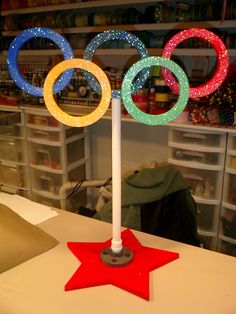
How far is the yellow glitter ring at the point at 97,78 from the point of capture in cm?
62

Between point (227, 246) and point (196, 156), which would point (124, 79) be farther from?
point (227, 246)

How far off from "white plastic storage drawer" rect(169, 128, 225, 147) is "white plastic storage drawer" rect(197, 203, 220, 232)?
0.35 m

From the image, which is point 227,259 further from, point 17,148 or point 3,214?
point 17,148

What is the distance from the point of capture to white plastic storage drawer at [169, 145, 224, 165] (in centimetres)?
169

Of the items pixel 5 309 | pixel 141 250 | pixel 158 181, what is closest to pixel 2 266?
pixel 5 309

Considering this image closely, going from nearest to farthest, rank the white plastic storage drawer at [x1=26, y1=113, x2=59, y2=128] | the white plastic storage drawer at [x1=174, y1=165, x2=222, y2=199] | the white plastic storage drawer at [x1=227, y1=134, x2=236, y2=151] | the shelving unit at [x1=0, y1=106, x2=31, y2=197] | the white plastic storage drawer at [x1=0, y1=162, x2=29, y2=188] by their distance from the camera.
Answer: the white plastic storage drawer at [x1=227, y1=134, x2=236, y2=151] < the white plastic storage drawer at [x1=174, y1=165, x2=222, y2=199] < the white plastic storage drawer at [x1=26, y1=113, x2=59, y2=128] < the shelving unit at [x1=0, y1=106, x2=31, y2=197] < the white plastic storage drawer at [x1=0, y1=162, x2=29, y2=188]

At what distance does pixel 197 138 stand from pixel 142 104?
0.36 metres

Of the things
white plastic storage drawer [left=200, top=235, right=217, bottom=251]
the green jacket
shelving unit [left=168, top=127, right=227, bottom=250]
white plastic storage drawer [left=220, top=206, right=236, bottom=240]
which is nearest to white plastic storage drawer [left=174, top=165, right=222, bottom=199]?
shelving unit [left=168, top=127, right=227, bottom=250]

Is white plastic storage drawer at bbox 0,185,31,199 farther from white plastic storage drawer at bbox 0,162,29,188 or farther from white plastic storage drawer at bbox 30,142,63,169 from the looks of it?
white plastic storage drawer at bbox 30,142,63,169

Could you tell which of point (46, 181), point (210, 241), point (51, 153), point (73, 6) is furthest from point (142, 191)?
point (73, 6)

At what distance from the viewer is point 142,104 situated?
1.80 metres

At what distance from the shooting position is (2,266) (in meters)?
0.73

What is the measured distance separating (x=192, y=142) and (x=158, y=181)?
2.38 ft

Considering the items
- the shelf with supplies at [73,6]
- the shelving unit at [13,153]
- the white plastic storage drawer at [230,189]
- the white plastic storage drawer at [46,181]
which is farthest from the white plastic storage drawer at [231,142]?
the shelving unit at [13,153]
